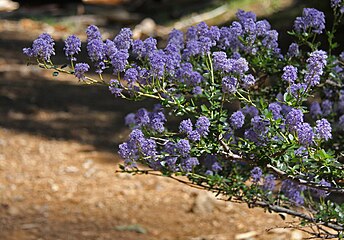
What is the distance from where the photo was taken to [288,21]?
10.1 metres

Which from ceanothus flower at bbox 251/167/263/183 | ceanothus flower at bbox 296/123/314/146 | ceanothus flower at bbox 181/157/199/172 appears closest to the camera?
ceanothus flower at bbox 296/123/314/146

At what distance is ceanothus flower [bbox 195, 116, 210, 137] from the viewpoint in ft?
7.68

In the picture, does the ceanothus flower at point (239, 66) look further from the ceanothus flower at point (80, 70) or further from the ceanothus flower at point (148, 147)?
the ceanothus flower at point (80, 70)

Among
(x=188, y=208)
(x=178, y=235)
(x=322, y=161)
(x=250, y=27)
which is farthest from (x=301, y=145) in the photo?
(x=188, y=208)

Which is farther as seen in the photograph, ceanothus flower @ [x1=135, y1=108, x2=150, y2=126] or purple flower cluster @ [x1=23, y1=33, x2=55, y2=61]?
ceanothus flower @ [x1=135, y1=108, x2=150, y2=126]

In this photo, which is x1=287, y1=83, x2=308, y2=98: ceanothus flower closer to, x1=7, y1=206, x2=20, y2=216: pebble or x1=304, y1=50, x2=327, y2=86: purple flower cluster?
x1=304, y1=50, x2=327, y2=86: purple flower cluster

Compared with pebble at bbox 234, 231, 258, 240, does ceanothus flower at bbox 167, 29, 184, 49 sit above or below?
above

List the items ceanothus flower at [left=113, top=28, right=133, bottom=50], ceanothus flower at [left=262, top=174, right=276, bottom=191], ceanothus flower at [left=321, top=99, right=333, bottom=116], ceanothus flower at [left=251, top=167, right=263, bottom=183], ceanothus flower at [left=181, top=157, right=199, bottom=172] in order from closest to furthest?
1. ceanothus flower at [left=113, top=28, right=133, bottom=50]
2. ceanothus flower at [left=181, top=157, right=199, bottom=172]
3. ceanothus flower at [left=251, top=167, right=263, bottom=183]
4. ceanothus flower at [left=262, top=174, right=276, bottom=191]
5. ceanothus flower at [left=321, top=99, right=333, bottom=116]

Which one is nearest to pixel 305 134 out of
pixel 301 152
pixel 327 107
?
pixel 301 152

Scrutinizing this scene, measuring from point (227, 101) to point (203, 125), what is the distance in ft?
0.67

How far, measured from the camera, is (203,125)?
2.34m

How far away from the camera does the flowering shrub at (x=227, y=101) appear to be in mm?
2318

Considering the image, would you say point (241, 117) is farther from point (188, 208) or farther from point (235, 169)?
point (188, 208)

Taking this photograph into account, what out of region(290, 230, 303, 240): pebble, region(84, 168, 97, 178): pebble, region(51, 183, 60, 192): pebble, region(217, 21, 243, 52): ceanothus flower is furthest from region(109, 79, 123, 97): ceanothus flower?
region(84, 168, 97, 178): pebble
